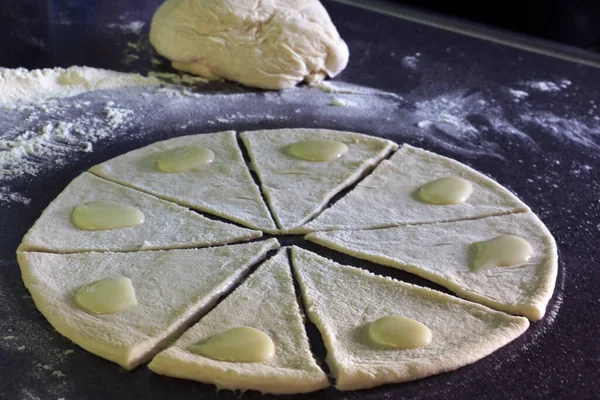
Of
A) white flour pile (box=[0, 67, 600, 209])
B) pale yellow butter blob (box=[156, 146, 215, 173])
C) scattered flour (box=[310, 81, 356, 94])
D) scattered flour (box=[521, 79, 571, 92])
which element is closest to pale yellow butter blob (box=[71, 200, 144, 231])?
pale yellow butter blob (box=[156, 146, 215, 173])

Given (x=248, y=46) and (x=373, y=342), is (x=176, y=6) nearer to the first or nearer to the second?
(x=248, y=46)

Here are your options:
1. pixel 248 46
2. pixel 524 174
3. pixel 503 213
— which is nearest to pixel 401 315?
pixel 503 213

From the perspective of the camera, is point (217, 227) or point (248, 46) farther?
point (248, 46)

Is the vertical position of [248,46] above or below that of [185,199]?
above

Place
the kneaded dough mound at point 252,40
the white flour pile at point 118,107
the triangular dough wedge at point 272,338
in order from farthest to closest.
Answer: the kneaded dough mound at point 252,40, the white flour pile at point 118,107, the triangular dough wedge at point 272,338

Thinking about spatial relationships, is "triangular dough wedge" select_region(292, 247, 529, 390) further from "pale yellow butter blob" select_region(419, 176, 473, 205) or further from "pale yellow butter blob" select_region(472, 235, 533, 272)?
"pale yellow butter blob" select_region(419, 176, 473, 205)

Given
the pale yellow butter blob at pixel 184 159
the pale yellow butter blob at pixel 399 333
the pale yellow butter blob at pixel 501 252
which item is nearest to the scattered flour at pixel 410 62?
the pale yellow butter blob at pixel 184 159

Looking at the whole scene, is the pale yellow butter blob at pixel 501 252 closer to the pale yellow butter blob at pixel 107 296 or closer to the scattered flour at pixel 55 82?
the pale yellow butter blob at pixel 107 296

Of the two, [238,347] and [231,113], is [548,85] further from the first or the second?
[238,347]
